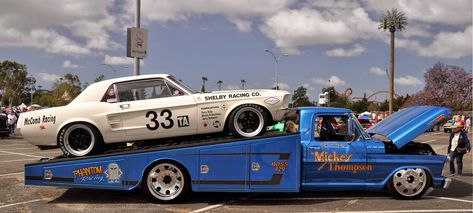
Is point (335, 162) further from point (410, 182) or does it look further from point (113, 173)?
point (113, 173)

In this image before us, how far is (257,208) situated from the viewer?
697 centimetres

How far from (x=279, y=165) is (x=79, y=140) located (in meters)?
3.34

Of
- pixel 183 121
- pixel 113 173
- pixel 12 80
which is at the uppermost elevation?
pixel 12 80

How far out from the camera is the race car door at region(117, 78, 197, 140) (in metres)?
7.30

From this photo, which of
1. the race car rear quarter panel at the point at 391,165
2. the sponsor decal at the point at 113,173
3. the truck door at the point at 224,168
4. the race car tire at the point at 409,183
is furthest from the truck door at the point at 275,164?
the sponsor decal at the point at 113,173

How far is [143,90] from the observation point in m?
7.49

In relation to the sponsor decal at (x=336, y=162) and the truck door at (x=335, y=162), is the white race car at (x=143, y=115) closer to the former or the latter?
the truck door at (x=335, y=162)

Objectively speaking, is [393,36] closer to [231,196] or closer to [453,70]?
[453,70]

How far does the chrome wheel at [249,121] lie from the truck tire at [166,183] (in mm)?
1234

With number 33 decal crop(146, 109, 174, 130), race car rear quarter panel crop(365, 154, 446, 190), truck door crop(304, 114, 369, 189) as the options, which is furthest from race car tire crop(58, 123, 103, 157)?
race car rear quarter panel crop(365, 154, 446, 190)

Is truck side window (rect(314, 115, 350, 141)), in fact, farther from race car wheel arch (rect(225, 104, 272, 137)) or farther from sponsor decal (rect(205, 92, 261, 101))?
sponsor decal (rect(205, 92, 261, 101))

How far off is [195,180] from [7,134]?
21.3 metres

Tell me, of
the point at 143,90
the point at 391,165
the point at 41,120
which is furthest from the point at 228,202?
the point at 41,120

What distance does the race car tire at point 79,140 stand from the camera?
7246 mm
